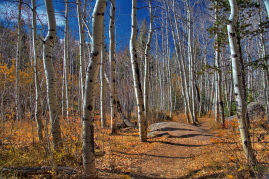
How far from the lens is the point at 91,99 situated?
136 inches

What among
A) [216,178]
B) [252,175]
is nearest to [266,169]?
[252,175]

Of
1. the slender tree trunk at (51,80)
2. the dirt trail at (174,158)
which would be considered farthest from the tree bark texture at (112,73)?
the slender tree trunk at (51,80)

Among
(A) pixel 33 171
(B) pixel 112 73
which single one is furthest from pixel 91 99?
(B) pixel 112 73

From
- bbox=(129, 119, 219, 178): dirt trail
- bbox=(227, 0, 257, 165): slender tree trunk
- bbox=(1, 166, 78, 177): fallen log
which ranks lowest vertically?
bbox=(129, 119, 219, 178): dirt trail

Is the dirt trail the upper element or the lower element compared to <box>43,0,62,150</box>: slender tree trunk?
lower

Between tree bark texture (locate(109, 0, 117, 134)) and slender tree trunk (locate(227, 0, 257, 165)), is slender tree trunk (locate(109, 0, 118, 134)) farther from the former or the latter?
slender tree trunk (locate(227, 0, 257, 165))

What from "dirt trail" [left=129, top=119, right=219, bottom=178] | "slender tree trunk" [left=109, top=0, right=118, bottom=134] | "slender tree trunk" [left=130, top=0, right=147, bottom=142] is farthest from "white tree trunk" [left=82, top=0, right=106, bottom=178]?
"slender tree trunk" [left=109, top=0, right=118, bottom=134]

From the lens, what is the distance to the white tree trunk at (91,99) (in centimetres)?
338

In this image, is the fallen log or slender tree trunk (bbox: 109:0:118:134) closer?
the fallen log

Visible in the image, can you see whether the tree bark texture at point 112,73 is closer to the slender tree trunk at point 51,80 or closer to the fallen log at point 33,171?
the slender tree trunk at point 51,80

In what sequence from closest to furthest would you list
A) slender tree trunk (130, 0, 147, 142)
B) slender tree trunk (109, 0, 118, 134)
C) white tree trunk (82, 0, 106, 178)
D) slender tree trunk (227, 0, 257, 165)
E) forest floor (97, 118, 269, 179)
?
white tree trunk (82, 0, 106, 178), slender tree trunk (227, 0, 257, 165), forest floor (97, 118, 269, 179), slender tree trunk (130, 0, 147, 142), slender tree trunk (109, 0, 118, 134)

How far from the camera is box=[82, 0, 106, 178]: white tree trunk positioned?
3.38 metres

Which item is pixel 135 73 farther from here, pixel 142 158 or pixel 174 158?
pixel 174 158

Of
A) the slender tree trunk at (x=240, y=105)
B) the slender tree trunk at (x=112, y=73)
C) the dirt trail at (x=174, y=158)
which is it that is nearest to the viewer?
the slender tree trunk at (x=240, y=105)
